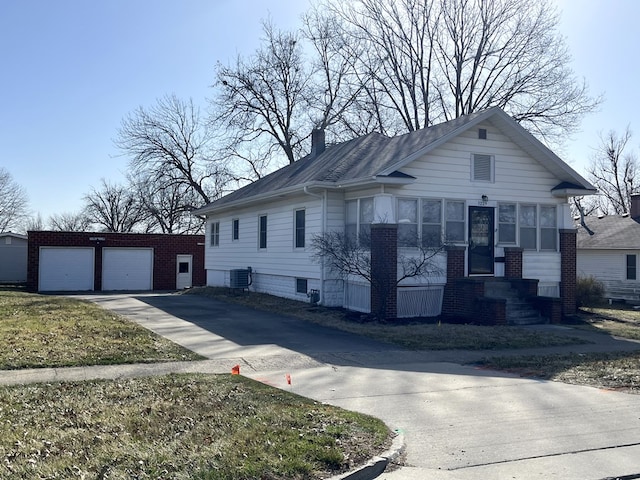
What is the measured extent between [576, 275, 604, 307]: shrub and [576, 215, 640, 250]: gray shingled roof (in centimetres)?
656

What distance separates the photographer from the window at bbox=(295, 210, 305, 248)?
20.6 meters

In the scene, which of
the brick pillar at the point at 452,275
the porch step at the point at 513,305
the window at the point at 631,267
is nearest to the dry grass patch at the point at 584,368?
the porch step at the point at 513,305

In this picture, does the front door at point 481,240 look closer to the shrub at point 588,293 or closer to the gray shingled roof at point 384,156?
the gray shingled roof at point 384,156

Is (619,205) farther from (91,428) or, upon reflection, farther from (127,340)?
(91,428)

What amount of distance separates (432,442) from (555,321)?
12.3 meters

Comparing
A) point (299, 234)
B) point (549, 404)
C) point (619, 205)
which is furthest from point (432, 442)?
point (619, 205)

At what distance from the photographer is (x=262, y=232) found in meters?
24.1

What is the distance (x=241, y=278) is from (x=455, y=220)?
369 inches

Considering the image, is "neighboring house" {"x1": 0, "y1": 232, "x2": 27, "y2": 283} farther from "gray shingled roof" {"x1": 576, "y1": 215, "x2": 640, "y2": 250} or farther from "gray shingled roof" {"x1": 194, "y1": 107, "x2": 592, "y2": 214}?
"gray shingled roof" {"x1": 576, "y1": 215, "x2": 640, "y2": 250}

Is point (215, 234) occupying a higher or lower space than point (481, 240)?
higher

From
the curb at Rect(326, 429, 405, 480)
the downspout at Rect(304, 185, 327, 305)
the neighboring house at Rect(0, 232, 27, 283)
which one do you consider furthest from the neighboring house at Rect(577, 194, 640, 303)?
the neighboring house at Rect(0, 232, 27, 283)

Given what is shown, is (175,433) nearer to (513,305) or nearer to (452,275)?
(452,275)

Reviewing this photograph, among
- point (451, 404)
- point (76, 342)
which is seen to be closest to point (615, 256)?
point (451, 404)

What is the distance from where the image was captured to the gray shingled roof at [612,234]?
1183 inches
